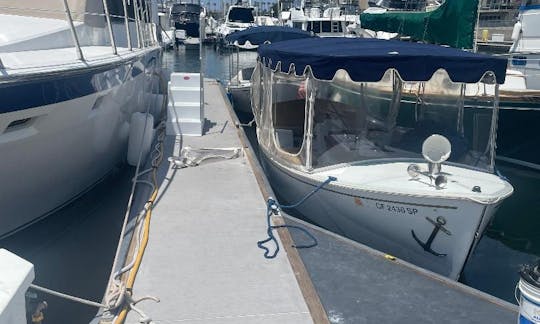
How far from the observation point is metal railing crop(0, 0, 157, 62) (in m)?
5.50

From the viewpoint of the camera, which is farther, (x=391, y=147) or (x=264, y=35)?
(x=264, y=35)

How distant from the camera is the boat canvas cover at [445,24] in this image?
33.7 ft

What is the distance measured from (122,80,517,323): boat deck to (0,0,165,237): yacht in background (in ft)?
4.07

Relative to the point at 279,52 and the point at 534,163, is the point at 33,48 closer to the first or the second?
the point at 279,52

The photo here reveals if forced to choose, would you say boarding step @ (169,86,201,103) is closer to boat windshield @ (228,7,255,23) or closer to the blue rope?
the blue rope

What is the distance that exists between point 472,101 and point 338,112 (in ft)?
5.31

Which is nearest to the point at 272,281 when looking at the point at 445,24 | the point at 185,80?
the point at 185,80

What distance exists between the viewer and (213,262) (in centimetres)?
462

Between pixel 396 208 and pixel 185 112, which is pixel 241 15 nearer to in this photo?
pixel 185 112

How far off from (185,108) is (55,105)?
4.20 meters

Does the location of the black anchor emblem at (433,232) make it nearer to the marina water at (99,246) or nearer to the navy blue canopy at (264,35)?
the marina water at (99,246)

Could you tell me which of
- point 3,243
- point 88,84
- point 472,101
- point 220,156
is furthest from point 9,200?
point 472,101

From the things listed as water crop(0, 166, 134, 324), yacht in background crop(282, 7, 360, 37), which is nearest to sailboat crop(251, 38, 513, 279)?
water crop(0, 166, 134, 324)

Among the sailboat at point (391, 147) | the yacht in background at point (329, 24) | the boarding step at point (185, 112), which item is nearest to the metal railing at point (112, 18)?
the boarding step at point (185, 112)
